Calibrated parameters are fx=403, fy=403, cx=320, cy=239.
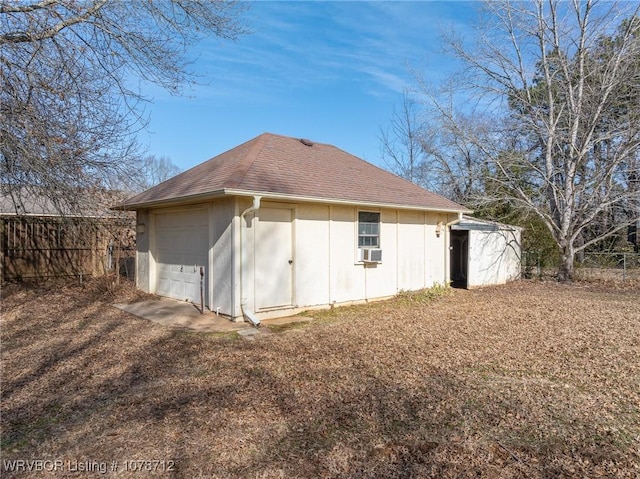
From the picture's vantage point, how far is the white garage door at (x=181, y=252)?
8.28 meters

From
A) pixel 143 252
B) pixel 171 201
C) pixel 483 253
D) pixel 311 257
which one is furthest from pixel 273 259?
pixel 483 253

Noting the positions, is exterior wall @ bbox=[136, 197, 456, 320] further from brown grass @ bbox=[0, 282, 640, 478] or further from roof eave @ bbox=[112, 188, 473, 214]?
brown grass @ bbox=[0, 282, 640, 478]

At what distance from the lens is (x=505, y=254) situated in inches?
554

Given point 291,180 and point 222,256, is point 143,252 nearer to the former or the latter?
point 222,256

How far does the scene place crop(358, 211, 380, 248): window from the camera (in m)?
9.30

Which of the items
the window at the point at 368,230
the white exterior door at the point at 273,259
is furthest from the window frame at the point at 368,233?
the white exterior door at the point at 273,259

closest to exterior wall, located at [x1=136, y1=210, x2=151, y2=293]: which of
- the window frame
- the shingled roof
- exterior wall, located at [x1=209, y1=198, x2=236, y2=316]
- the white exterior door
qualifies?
the shingled roof

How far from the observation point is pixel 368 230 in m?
9.45

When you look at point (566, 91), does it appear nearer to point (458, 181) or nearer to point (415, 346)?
point (458, 181)

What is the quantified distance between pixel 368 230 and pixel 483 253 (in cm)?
575

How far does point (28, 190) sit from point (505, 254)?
13573 mm

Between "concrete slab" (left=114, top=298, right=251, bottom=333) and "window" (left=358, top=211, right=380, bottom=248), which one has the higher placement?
"window" (left=358, top=211, right=380, bottom=248)

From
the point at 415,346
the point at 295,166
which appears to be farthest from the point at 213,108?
the point at 415,346

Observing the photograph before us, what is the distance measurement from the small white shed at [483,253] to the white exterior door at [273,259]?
6923 millimetres
